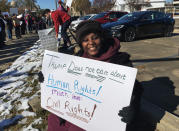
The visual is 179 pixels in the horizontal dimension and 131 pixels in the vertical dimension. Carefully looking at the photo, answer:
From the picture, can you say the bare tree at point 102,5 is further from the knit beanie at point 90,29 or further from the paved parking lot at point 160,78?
the knit beanie at point 90,29

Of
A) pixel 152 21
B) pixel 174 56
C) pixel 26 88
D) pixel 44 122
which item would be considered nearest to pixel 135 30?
pixel 152 21

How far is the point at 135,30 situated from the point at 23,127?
6809 millimetres

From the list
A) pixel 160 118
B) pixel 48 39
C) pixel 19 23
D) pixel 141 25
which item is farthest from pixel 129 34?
pixel 19 23

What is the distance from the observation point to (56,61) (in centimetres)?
187

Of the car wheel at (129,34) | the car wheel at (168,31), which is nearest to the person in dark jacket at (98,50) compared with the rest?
the car wheel at (129,34)

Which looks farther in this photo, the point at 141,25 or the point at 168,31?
the point at 168,31

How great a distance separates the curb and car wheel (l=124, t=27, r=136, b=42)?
589cm

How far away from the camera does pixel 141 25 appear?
7.99m

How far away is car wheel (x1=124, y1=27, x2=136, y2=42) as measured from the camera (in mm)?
7793

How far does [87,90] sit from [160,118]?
998 mm

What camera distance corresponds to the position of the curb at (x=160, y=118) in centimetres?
185

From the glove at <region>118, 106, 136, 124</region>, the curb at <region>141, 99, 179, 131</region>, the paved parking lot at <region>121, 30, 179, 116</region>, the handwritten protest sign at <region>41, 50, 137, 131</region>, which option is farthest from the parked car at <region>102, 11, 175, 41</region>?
the glove at <region>118, 106, 136, 124</region>

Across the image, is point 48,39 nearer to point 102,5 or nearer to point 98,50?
point 98,50

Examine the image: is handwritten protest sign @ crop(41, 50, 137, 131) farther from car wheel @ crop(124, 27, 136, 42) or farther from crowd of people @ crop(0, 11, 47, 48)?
crowd of people @ crop(0, 11, 47, 48)
